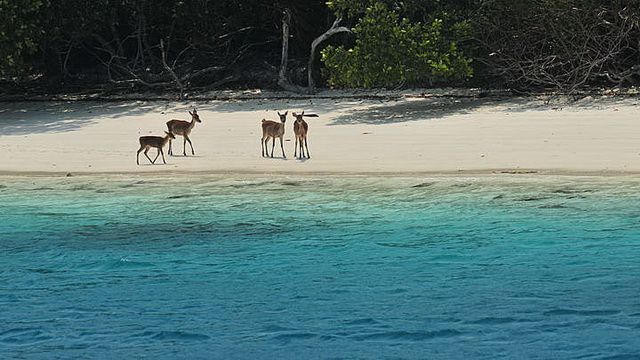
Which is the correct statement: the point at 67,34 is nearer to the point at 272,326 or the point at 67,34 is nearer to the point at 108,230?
the point at 108,230

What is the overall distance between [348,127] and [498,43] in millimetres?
5054

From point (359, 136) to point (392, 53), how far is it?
9.83 ft

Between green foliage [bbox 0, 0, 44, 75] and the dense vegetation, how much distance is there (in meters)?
0.03

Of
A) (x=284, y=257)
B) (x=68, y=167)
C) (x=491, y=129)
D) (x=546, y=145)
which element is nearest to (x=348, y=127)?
(x=491, y=129)

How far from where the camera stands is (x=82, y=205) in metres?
14.5

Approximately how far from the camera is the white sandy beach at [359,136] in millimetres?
16625

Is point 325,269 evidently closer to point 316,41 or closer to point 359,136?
point 359,136

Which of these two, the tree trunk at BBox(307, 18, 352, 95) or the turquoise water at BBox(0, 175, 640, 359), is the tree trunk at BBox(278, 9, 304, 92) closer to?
the tree trunk at BBox(307, 18, 352, 95)

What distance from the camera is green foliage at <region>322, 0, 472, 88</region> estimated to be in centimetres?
2192

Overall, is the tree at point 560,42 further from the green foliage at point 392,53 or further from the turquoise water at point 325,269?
the turquoise water at point 325,269

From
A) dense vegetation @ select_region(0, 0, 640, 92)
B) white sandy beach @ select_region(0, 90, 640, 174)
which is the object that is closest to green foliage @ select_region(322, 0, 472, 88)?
dense vegetation @ select_region(0, 0, 640, 92)

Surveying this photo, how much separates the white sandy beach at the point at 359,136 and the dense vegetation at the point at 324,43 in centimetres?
99

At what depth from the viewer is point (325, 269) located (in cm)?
1090

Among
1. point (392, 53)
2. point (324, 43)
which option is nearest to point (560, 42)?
point (392, 53)
